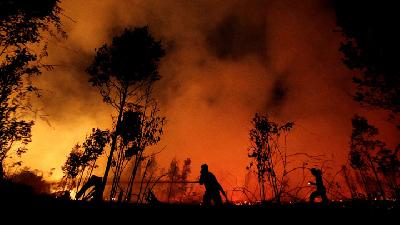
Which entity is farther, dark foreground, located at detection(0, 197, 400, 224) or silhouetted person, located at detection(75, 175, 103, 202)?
silhouetted person, located at detection(75, 175, 103, 202)

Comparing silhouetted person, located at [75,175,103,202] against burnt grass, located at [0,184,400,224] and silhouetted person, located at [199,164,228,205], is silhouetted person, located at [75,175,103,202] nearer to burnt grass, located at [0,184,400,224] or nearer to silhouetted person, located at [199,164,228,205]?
burnt grass, located at [0,184,400,224]

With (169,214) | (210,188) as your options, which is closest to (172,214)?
(169,214)

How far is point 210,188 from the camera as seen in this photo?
9.87 meters

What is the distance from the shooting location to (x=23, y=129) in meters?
20.0

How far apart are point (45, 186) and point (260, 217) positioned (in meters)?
182

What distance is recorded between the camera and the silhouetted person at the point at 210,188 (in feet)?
32.1

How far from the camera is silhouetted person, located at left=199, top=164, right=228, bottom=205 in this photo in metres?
9.78

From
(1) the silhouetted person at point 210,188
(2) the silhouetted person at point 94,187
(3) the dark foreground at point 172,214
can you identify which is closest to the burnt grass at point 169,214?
(3) the dark foreground at point 172,214

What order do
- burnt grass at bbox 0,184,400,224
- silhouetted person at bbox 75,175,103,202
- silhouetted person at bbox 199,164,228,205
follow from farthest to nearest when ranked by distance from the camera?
1. silhouetted person at bbox 75,175,103,202
2. silhouetted person at bbox 199,164,228,205
3. burnt grass at bbox 0,184,400,224

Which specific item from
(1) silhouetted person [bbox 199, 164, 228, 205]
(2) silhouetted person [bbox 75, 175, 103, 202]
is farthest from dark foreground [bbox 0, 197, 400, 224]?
(2) silhouetted person [bbox 75, 175, 103, 202]

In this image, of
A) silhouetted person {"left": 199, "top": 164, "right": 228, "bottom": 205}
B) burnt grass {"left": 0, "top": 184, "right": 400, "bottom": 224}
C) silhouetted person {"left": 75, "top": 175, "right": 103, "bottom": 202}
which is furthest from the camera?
silhouetted person {"left": 75, "top": 175, "right": 103, "bottom": 202}

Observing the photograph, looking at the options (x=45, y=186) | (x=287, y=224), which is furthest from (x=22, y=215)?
(x=45, y=186)

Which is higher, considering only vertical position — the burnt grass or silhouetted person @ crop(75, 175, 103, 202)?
silhouetted person @ crop(75, 175, 103, 202)

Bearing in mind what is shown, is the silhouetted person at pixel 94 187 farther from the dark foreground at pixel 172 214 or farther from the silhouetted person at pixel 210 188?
the silhouetted person at pixel 210 188
